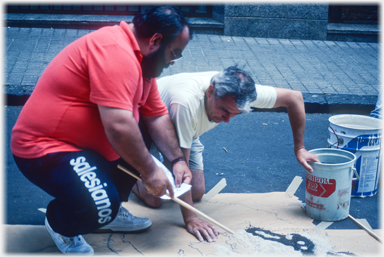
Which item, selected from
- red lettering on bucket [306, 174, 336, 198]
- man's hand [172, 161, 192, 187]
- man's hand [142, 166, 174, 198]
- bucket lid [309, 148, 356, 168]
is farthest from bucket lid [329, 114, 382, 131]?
man's hand [142, 166, 174, 198]

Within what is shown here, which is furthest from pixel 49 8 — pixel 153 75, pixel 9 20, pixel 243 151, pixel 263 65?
pixel 153 75

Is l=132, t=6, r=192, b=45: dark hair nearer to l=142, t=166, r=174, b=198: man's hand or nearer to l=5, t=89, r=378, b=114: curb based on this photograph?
l=142, t=166, r=174, b=198: man's hand

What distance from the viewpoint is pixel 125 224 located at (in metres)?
2.38

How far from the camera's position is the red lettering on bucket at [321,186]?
2.51 meters

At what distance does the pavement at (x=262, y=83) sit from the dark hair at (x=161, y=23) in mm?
729

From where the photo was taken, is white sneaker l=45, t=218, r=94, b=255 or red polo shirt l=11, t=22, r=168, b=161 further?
white sneaker l=45, t=218, r=94, b=255

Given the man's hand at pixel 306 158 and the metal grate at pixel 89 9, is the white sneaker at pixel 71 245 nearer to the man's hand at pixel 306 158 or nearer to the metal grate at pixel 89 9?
the man's hand at pixel 306 158

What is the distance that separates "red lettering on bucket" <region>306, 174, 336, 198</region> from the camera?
8.22ft

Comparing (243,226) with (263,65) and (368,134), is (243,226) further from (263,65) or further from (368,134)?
(263,65)

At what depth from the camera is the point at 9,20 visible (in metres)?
6.66

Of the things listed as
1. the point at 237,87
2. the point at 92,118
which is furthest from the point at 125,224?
the point at 237,87

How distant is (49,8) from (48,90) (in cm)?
579

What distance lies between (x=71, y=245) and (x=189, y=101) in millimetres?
978

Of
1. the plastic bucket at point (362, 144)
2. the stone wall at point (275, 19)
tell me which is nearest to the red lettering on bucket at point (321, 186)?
the plastic bucket at point (362, 144)
